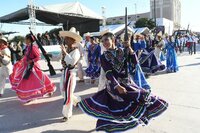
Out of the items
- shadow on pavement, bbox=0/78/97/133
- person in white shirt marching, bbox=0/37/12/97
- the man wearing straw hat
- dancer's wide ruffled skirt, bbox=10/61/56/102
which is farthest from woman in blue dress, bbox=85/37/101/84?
the man wearing straw hat

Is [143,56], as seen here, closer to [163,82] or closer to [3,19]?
[163,82]

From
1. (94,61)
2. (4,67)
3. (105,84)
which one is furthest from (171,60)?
(105,84)

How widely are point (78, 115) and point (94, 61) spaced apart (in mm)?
4056

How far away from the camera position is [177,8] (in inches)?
5123

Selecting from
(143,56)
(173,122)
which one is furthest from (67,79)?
(143,56)

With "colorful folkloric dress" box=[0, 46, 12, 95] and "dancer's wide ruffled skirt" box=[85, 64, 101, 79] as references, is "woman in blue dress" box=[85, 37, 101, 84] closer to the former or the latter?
"dancer's wide ruffled skirt" box=[85, 64, 101, 79]

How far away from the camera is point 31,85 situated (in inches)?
275

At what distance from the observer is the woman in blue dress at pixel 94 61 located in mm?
9680

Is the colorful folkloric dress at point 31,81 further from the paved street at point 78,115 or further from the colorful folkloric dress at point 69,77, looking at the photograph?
the colorful folkloric dress at point 69,77

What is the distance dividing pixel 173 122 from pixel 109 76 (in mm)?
1787

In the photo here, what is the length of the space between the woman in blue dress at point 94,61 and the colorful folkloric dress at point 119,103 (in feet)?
17.0

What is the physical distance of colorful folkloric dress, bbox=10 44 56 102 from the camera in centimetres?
689

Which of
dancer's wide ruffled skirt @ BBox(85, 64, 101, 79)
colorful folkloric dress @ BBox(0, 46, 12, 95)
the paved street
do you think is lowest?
the paved street

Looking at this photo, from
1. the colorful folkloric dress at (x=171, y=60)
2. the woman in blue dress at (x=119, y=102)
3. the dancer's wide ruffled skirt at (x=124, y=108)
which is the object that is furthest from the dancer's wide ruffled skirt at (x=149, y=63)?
the dancer's wide ruffled skirt at (x=124, y=108)
